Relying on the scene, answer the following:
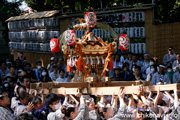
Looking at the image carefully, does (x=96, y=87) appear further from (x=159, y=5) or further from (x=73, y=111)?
(x=159, y=5)

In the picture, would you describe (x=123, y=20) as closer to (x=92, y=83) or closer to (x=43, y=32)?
(x=43, y=32)

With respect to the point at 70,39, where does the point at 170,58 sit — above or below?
below

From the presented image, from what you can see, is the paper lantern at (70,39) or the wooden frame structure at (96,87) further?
the paper lantern at (70,39)

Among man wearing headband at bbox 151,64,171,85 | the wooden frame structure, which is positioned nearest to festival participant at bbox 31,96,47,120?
the wooden frame structure

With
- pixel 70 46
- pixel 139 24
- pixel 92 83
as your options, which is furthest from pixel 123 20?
pixel 92 83

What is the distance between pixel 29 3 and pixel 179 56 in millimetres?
13579

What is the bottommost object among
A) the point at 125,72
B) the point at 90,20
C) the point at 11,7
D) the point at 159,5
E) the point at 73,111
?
the point at 125,72

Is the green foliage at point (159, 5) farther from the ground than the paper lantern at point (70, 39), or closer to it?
farther from the ground

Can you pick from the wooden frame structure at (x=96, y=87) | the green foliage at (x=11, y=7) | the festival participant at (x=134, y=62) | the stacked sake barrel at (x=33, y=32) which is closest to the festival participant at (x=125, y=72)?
the festival participant at (x=134, y=62)

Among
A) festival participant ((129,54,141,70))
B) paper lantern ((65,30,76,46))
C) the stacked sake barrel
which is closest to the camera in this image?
paper lantern ((65,30,76,46))

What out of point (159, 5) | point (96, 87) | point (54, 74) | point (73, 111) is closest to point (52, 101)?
point (73, 111)

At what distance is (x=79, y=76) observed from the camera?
9.15 metres

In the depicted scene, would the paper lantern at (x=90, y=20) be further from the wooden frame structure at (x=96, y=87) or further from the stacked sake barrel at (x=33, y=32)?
the stacked sake barrel at (x=33, y=32)

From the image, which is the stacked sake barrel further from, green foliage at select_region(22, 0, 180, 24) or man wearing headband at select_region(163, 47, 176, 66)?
man wearing headband at select_region(163, 47, 176, 66)
